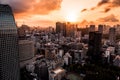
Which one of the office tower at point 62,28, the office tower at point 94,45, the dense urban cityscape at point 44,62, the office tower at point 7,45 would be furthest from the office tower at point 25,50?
the office tower at point 62,28

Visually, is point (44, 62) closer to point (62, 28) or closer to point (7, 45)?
point (7, 45)

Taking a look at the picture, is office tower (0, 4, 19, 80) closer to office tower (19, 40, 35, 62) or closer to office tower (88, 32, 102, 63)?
office tower (19, 40, 35, 62)

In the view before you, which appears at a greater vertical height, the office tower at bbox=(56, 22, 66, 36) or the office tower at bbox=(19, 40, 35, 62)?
the office tower at bbox=(56, 22, 66, 36)

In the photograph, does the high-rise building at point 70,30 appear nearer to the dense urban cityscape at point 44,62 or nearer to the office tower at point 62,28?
the office tower at point 62,28

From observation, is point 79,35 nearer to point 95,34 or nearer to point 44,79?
point 95,34

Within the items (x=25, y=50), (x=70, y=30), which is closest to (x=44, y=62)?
(x=25, y=50)

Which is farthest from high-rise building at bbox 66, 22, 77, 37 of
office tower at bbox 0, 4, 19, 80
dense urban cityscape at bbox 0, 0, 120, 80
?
office tower at bbox 0, 4, 19, 80

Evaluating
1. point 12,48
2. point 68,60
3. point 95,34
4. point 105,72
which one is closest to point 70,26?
point 95,34

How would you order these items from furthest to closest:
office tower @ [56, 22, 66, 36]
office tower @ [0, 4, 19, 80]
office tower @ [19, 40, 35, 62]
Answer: office tower @ [56, 22, 66, 36], office tower @ [19, 40, 35, 62], office tower @ [0, 4, 19, 80]
